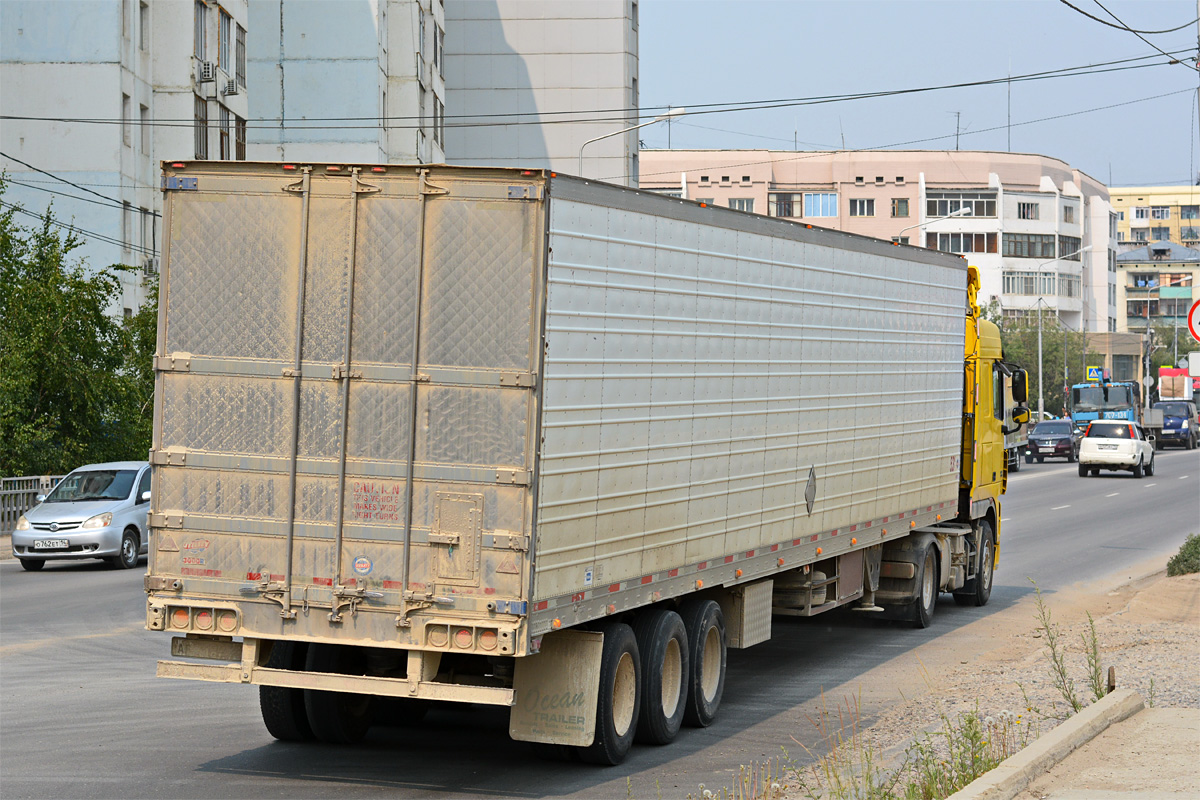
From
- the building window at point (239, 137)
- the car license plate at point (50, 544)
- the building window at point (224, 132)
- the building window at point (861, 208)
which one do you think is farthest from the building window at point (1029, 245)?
the car license plate at point (50, 544)

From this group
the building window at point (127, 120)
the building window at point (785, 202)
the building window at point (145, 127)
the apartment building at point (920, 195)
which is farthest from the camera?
the apartment building at point (920, 195)

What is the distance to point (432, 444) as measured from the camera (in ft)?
26.7

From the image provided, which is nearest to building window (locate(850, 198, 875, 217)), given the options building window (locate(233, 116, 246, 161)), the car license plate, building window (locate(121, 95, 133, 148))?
building window (locate(233, 116, 246, 161))

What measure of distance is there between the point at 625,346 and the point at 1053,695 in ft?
15.5

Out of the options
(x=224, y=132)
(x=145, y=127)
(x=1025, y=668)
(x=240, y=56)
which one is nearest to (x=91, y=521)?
(x=1025, y=668)

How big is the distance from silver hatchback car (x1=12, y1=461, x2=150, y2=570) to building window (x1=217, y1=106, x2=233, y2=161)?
32.9m

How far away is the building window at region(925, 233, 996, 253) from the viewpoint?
116500mm

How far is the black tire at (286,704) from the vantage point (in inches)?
363

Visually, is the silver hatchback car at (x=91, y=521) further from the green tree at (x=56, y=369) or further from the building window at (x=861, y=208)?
the building window at (x=861, y=208)

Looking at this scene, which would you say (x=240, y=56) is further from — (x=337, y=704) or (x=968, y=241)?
(x=968, y=241)

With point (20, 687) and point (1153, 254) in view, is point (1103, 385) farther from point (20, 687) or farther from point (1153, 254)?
point (1153, 254)

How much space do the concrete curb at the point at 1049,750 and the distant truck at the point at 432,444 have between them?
2.34 meters

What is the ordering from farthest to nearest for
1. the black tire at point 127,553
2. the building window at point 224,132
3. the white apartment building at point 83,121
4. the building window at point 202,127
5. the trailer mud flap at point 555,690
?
the building window at point 224,132
the building window at point 202,127
the white apartment building at point 83,121
the black tire at point 127,553
the trailer mud flap at point 555,690

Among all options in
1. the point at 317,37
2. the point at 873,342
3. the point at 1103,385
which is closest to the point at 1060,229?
the point at 1103,385
